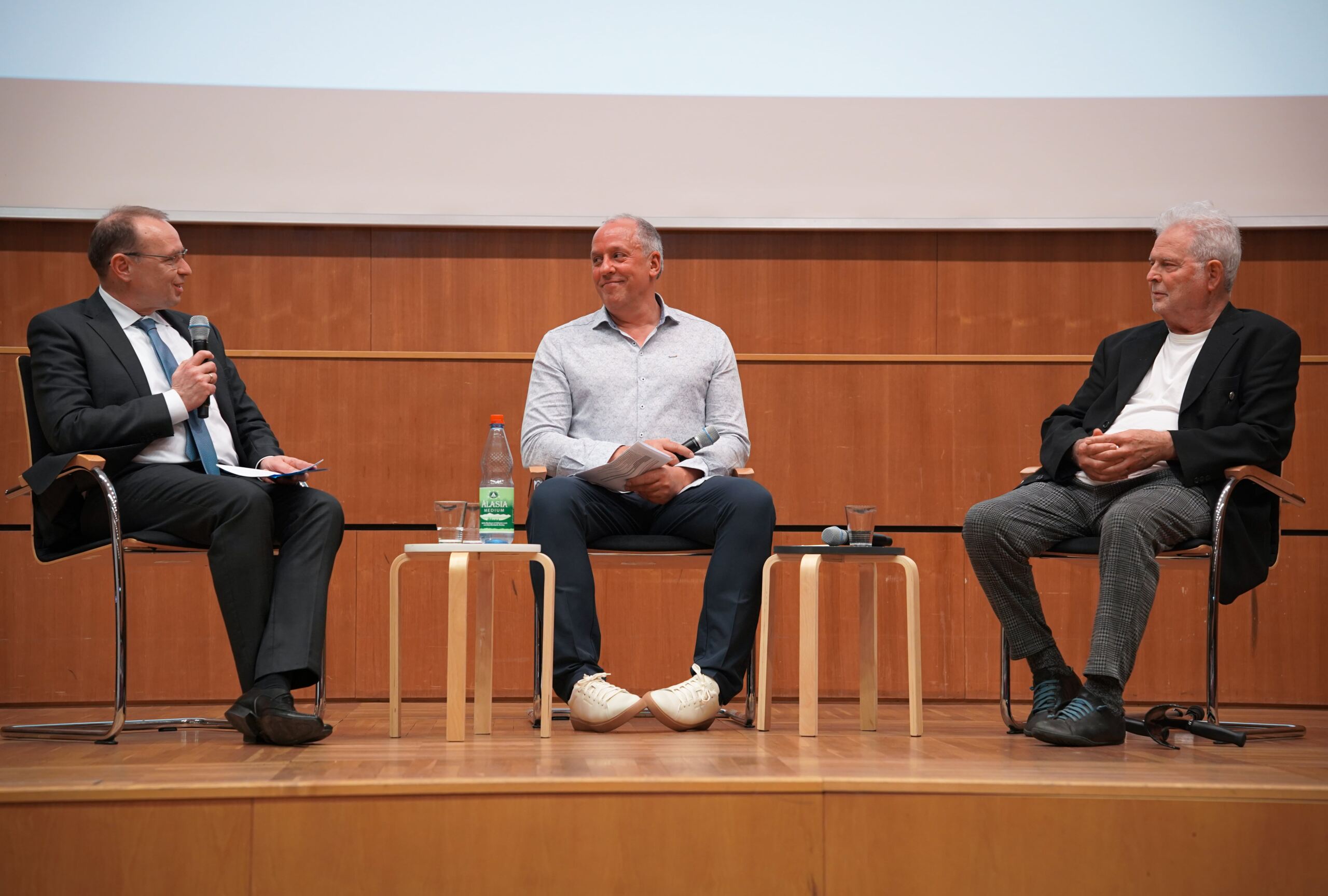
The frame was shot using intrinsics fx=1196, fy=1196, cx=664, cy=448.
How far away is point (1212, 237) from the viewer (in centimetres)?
276

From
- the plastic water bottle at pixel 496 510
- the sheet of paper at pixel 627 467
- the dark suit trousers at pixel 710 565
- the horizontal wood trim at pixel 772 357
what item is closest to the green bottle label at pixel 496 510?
the plastic water bottle at pixel 496 510

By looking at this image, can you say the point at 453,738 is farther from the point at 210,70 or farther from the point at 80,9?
the point at 80,9

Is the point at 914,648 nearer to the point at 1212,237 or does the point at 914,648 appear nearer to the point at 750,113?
the point at 1212,237

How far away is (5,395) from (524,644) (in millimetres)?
1693

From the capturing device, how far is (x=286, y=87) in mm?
3637

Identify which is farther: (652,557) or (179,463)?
(652,557)

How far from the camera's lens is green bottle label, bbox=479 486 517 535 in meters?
2.55

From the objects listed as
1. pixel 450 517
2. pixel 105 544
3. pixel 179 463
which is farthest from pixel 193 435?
pixel 450 517

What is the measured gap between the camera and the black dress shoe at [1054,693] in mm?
2561

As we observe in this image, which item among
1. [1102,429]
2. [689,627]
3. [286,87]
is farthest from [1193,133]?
[286,87]

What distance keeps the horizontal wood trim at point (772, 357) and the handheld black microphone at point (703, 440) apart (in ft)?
2.65

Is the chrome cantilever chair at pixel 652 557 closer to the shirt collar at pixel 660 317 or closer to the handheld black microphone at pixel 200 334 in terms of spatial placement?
the shirt collar at pixel 660 317

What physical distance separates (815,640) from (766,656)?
189 mm

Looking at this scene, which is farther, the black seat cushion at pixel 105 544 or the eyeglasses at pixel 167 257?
the eyeglasses at pixel 167 257
